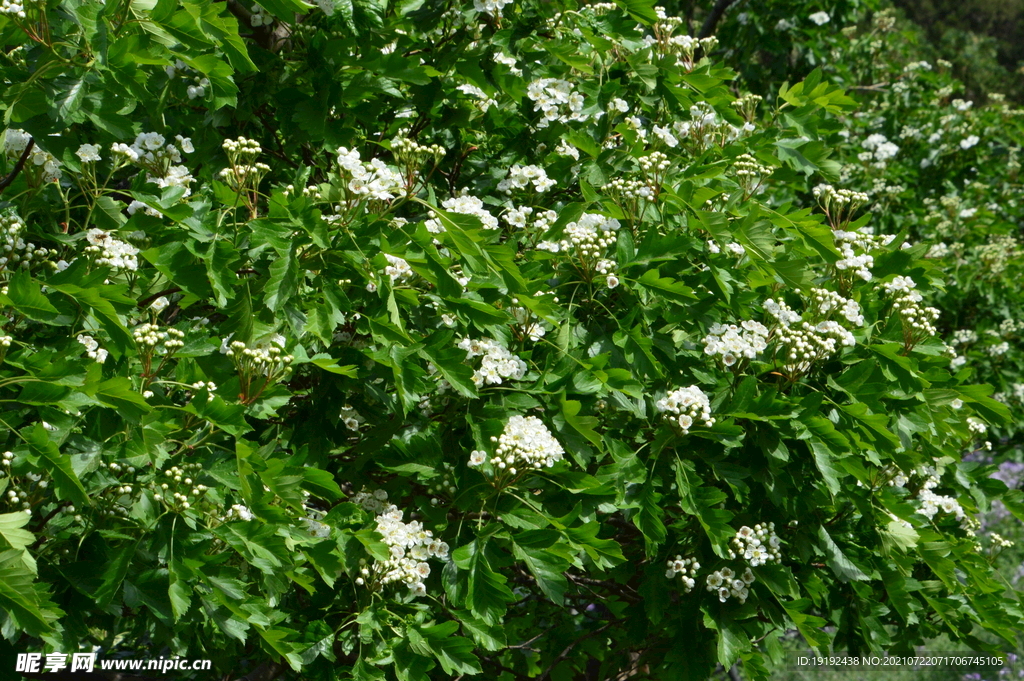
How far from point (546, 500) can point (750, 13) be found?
4.81 m

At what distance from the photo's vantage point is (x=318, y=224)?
2.23 metres

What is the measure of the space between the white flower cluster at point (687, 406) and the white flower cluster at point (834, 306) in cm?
52

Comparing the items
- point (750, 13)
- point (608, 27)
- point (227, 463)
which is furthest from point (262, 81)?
point (750, 13)

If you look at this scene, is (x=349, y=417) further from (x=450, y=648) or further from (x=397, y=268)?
(x=450, y=648)

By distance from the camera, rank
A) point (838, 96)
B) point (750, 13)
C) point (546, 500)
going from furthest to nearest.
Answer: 1. point (750, 13)
2. point (838, 96)
3. point (546, 500)

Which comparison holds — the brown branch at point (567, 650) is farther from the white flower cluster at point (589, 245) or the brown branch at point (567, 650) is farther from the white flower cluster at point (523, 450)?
the white flower cluster at point (589, 245)

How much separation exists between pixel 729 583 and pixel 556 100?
5.64 feet

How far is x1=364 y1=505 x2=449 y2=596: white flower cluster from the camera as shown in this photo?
2.32 metres

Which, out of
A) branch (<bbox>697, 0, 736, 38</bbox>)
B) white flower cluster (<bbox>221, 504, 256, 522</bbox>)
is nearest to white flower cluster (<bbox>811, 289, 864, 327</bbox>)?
white flower cluster (<bbox>221, 504, 256, 522</bbox>)

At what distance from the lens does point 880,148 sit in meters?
6.21

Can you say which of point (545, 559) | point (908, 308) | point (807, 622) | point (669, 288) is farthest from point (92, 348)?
point (908, 308)

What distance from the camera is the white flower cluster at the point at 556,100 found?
3.12m

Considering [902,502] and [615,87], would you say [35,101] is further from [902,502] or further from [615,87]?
[902,502]

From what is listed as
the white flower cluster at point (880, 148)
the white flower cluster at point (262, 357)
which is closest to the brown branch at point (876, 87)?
the white flower cluster at point (880, 148)
